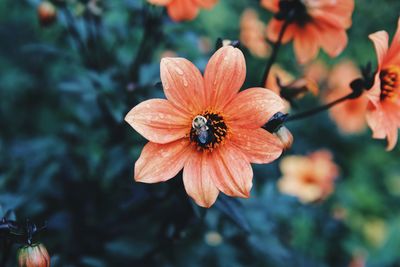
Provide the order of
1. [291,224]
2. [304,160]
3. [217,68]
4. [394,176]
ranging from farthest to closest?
[394,176] → [304,160] → [291,224] → [217,68]

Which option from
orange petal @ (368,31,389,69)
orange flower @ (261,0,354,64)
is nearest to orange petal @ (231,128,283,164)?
orange petal @ (368,31,389,69)

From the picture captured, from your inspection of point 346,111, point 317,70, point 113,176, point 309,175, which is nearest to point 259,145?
point 113,176

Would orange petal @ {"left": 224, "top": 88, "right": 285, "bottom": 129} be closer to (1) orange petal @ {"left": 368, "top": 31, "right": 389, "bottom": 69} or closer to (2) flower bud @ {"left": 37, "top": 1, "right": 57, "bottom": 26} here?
(1) orange petal @ {"left": 368, "top": 31, "right": 389, "bottom": 69}

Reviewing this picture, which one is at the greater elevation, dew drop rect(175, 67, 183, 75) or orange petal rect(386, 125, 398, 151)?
dew drop rect(175, 67, 183, 75)

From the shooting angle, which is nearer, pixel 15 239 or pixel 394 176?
pixel 15 239

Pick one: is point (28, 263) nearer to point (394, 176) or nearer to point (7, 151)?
point (7, 151)

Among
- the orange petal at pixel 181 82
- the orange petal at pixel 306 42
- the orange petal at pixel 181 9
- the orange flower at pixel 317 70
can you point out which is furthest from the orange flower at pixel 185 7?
the orange flower at pixel 317 70

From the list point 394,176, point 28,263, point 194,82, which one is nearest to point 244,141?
point 194,82
